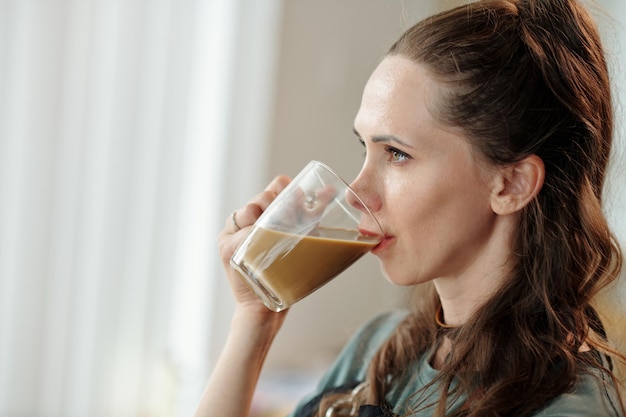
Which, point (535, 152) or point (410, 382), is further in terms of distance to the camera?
point (410, 382)

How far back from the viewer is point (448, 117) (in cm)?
125

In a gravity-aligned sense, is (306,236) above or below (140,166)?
above

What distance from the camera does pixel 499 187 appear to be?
1.28 m

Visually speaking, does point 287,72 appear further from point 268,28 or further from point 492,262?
point 492,262

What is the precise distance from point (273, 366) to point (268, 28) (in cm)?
136

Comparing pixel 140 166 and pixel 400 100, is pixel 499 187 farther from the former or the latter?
pixel 140 166

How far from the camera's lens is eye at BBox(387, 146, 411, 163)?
1.27 metres

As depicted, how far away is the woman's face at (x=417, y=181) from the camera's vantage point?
1.26 metres

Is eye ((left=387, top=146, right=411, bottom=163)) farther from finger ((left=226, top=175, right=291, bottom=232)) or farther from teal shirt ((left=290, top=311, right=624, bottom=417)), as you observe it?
teal shirt ((left=290, top=311, right=624, bottom=417))

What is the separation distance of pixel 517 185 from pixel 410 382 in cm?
40

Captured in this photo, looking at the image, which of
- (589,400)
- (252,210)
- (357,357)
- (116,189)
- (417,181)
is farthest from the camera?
(116,189)

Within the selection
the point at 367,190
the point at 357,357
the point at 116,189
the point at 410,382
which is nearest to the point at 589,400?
the point at 410,382


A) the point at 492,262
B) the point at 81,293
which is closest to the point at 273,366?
the point at 81,293

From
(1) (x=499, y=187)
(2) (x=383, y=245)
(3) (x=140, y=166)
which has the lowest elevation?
(3) (x=140, y=166)
